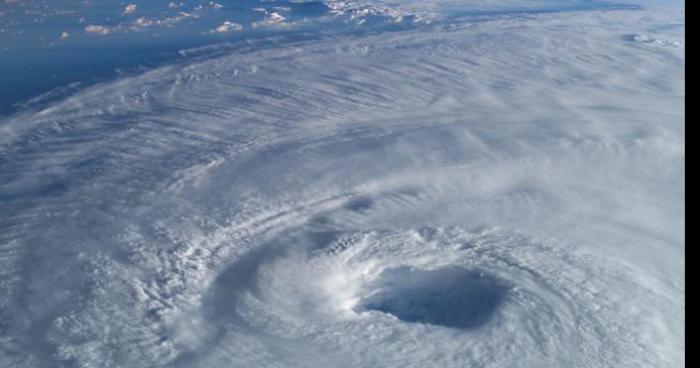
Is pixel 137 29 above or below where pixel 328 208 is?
above

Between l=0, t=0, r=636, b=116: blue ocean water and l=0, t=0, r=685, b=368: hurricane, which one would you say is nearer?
l=0, t=0, r=685, b=368: hurricane

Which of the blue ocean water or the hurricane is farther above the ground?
the blue ocean water

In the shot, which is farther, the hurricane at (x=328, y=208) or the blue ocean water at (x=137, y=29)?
the blue ocean water at (x=137, y=29)

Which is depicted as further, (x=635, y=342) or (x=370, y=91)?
(x=370, y=91)

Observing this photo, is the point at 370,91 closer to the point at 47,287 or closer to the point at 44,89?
the point at 44,89

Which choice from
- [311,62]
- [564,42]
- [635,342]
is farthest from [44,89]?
[564,42]

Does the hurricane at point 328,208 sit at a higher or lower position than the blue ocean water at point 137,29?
lower

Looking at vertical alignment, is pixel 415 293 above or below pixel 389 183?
below

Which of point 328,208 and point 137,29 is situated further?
point 137,29
